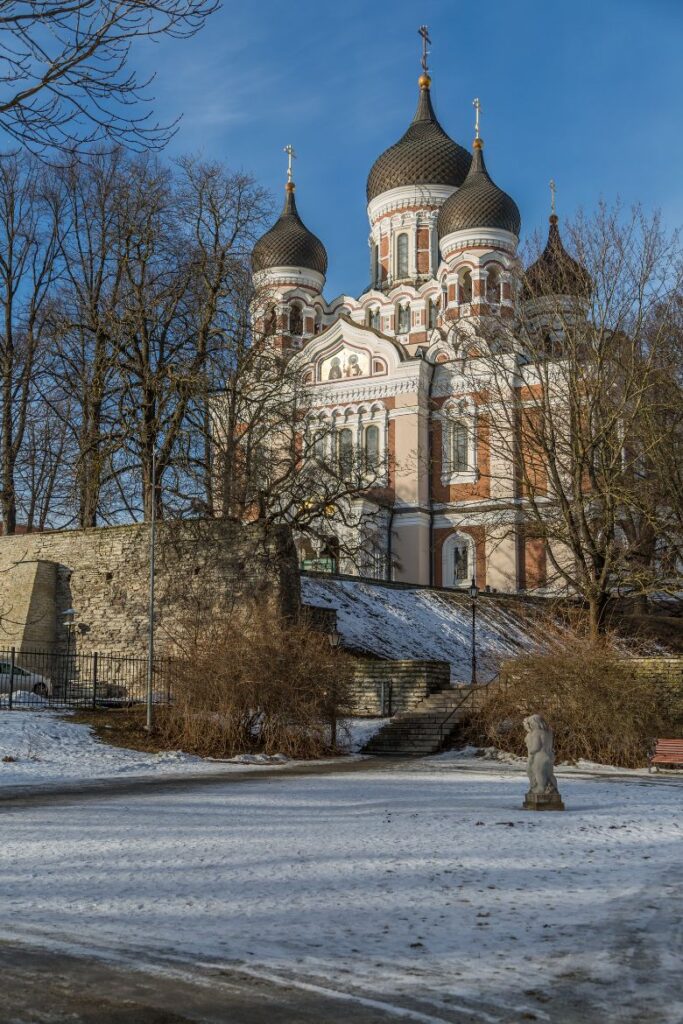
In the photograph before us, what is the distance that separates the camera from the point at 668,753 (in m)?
17.7

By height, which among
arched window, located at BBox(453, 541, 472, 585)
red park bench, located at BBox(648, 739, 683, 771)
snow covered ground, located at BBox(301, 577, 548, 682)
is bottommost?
red park bench, located at BBox(648, 739, 683, 771)

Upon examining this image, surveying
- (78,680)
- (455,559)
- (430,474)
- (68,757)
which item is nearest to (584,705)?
(68,757)

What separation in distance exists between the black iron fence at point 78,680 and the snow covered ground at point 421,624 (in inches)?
211

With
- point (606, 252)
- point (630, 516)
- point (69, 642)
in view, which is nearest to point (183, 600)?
point (69, 642)

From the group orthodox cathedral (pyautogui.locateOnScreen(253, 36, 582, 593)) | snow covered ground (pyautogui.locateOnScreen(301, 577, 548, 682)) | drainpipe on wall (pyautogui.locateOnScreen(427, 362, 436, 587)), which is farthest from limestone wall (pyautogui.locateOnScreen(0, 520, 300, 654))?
drainpipe on wall (pyautogui.locateOnScreen(427, 362, 436, 587))

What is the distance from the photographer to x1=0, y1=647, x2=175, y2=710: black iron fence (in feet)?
71.0

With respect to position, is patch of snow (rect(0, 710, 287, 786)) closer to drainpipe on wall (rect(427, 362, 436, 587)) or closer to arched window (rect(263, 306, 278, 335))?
arched window (rect(263, 306, 278, 335))

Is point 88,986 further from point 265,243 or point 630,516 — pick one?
point 265,243

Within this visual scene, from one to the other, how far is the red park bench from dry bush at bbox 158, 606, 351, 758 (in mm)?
5462

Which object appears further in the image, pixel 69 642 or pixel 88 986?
pixel 69 642

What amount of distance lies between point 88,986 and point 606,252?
2163cm

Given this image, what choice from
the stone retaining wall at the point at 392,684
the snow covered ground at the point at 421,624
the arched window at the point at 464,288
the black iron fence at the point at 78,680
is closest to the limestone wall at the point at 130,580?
the black iron fence at the point at 78,680

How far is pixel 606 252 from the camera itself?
2434 cm

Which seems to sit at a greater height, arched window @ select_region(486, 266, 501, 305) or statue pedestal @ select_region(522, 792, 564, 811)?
arched window @ select_region(486, 266, 501, 305)
